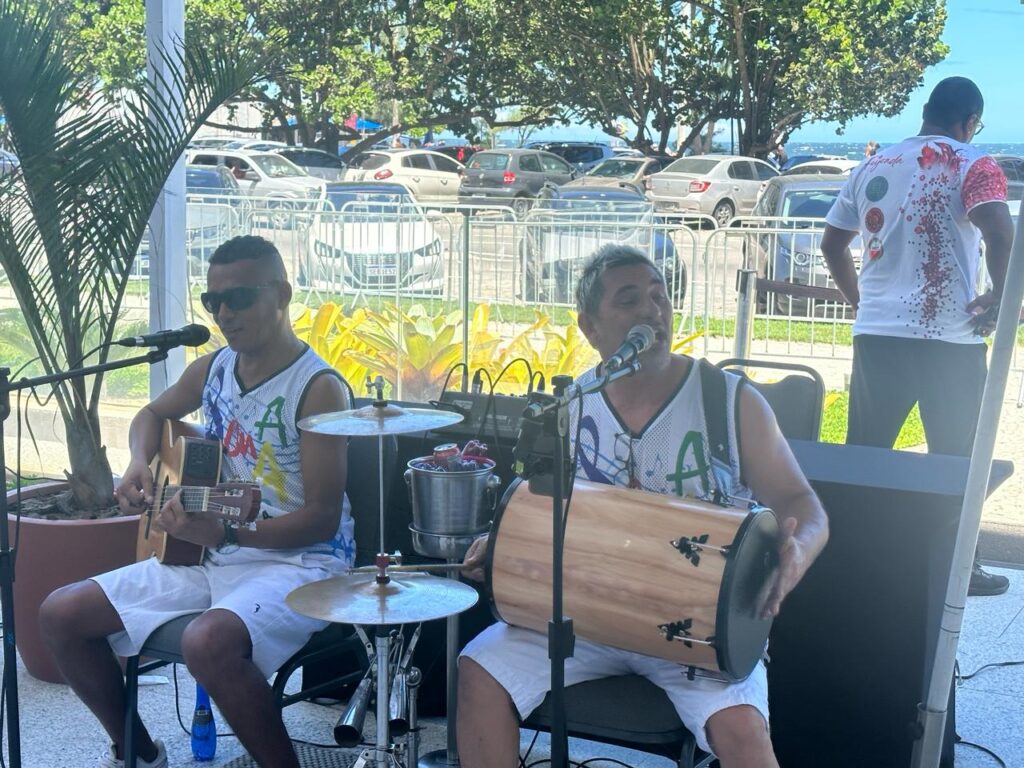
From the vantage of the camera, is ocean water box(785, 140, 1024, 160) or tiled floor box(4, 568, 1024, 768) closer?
tiled floor box(4, 568, 1024, 768)

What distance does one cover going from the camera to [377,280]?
23.3ft

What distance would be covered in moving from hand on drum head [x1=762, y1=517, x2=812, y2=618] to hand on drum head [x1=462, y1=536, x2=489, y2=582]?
59cm

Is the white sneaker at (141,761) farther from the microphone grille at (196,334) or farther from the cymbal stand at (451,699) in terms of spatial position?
the microphone grille at (196,334)

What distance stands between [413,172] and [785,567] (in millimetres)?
24219

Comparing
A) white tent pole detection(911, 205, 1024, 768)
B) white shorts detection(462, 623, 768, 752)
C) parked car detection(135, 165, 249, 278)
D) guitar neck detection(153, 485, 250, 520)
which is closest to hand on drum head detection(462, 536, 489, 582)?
white shorts detection(462, 623, 768, 752)

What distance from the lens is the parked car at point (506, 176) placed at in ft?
78.9

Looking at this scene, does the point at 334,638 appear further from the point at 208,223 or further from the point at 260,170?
the point at 260,170

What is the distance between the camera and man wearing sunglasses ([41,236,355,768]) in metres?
2.62

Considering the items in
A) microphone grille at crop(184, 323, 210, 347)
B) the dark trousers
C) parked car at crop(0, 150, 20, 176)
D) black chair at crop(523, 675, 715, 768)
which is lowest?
black chair at crop(523, 675, 715, 768)

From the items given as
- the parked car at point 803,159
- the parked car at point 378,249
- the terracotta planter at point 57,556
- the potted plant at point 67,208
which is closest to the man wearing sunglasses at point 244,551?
the terracotta planter at point 57,556

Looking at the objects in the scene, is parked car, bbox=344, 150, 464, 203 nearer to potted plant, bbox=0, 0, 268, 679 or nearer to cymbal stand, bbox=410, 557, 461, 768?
potted plant, bbox=0, 0, 268, 679

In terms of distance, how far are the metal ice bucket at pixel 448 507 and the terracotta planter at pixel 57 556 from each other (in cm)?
130

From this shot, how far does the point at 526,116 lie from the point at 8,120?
3143cm

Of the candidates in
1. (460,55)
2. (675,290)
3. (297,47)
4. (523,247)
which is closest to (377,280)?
(523,247)
